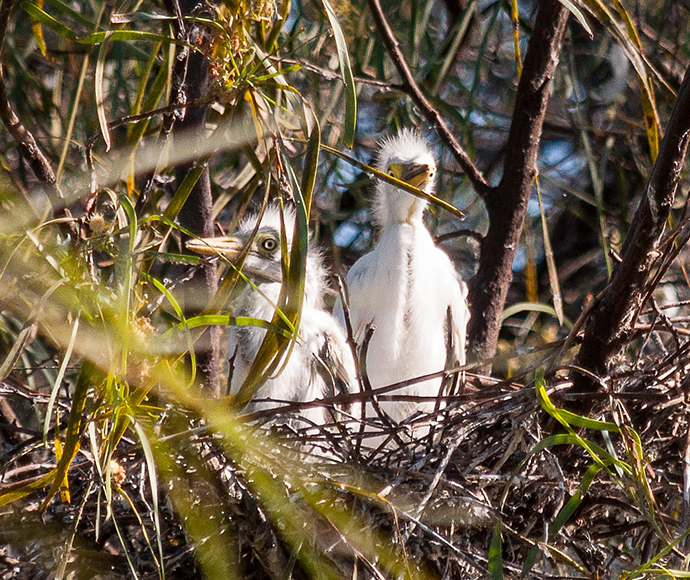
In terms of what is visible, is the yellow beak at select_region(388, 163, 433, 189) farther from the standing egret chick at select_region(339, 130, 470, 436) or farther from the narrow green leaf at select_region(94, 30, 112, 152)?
the narrow green leaf at select_region(94, 30, 112, 152)

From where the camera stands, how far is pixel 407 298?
2.07m

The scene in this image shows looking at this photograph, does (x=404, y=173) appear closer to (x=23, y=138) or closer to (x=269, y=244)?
(x=269, y=244)

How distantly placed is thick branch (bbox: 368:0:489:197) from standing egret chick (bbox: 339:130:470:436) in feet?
0.76

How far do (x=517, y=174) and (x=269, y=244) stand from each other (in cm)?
57

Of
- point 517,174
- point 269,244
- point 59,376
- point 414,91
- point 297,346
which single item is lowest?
point 297,346

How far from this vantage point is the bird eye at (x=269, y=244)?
197cm

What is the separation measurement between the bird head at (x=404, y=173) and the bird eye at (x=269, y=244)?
0.34 metres

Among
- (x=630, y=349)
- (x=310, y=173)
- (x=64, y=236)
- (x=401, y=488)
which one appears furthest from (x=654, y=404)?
(x=630, y=349)

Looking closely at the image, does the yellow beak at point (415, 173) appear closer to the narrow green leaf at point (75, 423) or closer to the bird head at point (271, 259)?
the bird head at point (271, 259)

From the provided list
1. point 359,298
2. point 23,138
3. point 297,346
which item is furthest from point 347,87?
point 359,298

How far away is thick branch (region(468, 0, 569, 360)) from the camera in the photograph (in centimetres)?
186

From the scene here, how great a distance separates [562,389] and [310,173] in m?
0.48

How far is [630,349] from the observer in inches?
94.3

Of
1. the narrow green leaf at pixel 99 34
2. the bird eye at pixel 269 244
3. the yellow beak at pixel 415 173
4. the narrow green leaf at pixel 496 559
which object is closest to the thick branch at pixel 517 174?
the yellow beak at pixel 415 173
